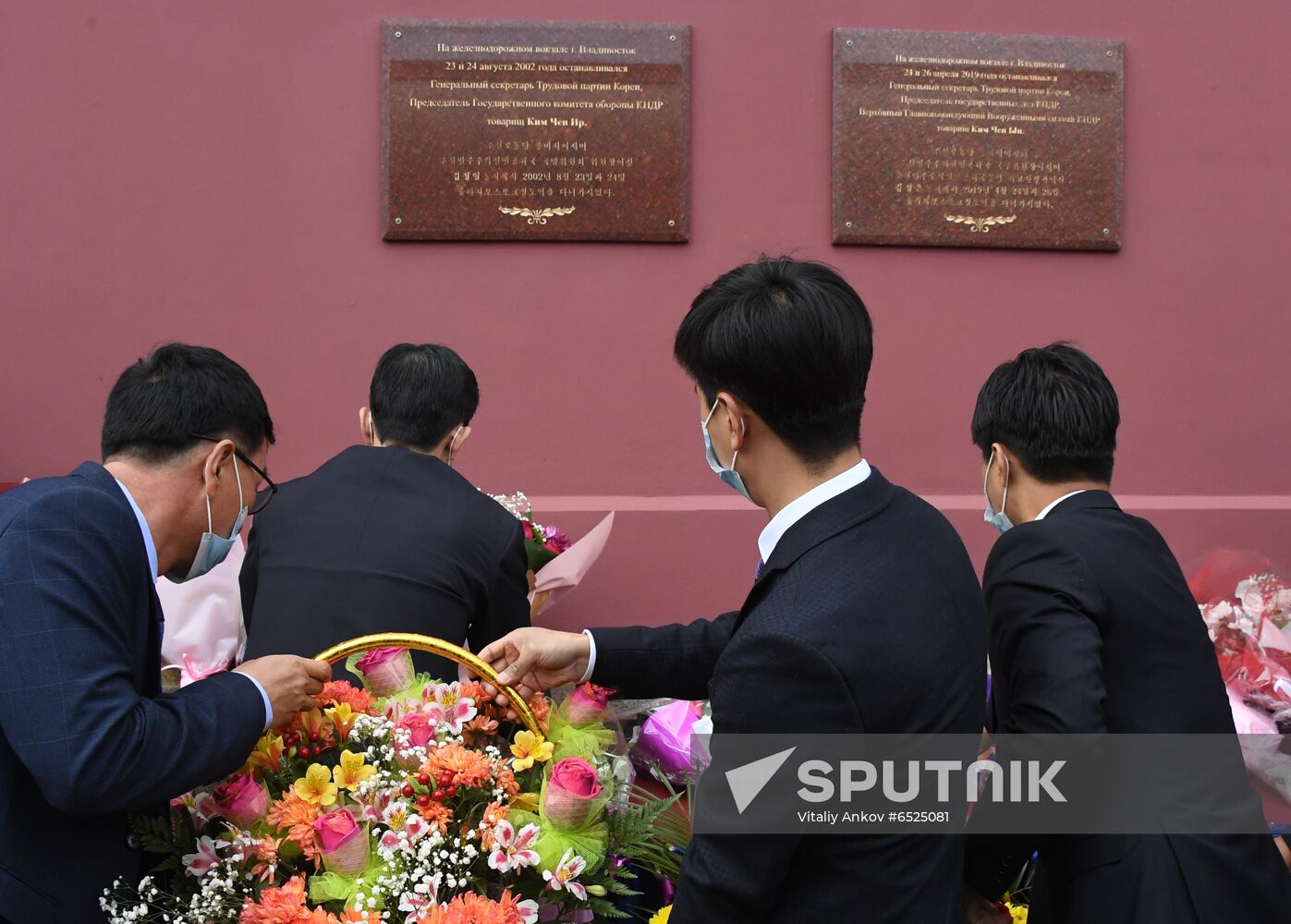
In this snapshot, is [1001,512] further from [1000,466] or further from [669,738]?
[669,738]

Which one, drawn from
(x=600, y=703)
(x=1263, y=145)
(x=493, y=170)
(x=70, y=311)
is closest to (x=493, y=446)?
(x=493, y=170)

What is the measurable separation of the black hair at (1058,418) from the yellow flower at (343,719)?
51.9 inches

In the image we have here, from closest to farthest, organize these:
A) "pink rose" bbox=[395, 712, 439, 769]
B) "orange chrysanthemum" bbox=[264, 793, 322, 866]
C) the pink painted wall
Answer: "orange chrysanthemum" bbox=[264, 793, 322, 866] → "pink rose" bbox=[395, 712, 439, 769] → the pink painted wall

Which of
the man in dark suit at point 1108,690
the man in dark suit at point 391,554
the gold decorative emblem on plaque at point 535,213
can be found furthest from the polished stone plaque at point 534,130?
the man in dark suit at point 1108,690

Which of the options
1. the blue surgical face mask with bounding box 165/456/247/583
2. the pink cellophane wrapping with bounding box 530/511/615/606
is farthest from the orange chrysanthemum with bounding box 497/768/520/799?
the pink cellophane wrapping with bounding box 530/511/615/606

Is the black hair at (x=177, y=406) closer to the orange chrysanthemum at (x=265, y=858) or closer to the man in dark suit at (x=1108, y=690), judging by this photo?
the orange chrysanthemum at (x=265, y=858)

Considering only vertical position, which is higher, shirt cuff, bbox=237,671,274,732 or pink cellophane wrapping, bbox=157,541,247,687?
shirt cuff, bbox=237,671,274,732

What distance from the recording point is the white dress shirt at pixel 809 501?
1.45 meters

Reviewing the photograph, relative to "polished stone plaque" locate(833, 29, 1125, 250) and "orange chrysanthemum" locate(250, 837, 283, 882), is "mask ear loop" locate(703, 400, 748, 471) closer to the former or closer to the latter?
"orange chrysanthemum" locate(250, 837, 283, 882)

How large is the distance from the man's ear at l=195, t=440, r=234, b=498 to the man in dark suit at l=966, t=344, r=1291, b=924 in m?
1.30

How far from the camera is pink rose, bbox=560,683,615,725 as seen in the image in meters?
1.66

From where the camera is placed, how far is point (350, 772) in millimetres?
1471

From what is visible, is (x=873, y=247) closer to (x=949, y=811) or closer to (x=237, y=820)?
(x=949, y=811)

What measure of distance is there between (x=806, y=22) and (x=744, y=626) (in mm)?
3188
